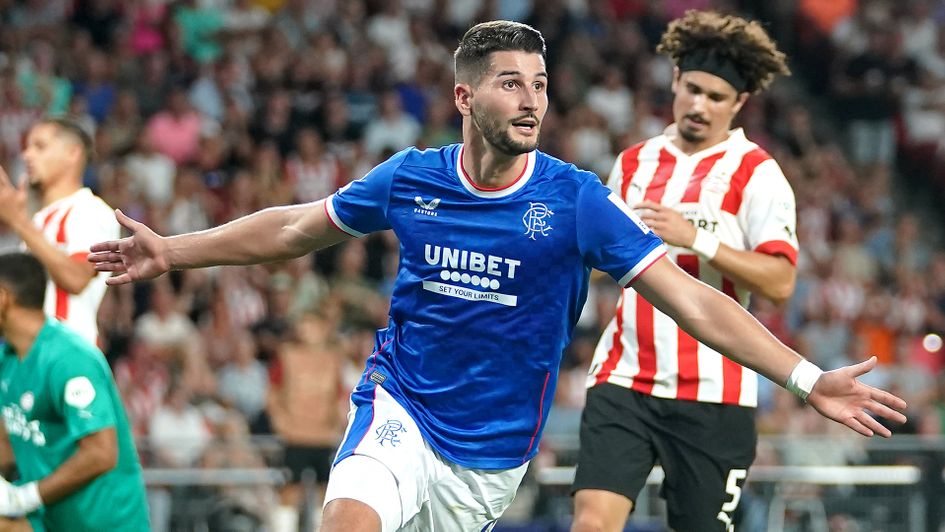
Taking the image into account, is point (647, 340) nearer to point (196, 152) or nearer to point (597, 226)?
point (597, 226)

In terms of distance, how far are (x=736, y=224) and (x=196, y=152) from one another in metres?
8.29

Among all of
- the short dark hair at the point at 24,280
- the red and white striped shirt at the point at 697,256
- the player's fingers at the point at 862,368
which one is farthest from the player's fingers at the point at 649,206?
the short dark hair at the point at 24,280

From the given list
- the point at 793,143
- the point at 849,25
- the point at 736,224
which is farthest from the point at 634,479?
the point at 849,25

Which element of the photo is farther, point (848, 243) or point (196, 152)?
point (848, 243)

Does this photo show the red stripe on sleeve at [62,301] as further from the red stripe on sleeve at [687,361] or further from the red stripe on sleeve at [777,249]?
the red stripe on sleeve at [777,249]

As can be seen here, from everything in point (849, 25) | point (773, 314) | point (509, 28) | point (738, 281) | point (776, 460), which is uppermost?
point (849, 25)

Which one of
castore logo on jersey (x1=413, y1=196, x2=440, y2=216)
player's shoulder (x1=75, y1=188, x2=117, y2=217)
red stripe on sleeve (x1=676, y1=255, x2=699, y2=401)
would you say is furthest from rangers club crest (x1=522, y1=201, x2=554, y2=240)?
player's shoulder (x1=75, y1=188, x2=117, y2=217)

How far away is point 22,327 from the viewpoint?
6.61 m

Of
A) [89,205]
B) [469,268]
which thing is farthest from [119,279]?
[89,205]

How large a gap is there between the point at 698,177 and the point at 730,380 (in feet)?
3.01

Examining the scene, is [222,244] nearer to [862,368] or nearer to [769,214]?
[862,368]

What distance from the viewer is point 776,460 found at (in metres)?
12.0

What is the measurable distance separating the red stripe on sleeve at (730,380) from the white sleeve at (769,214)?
0.22 metres

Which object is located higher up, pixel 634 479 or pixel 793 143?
pixel 793 143
